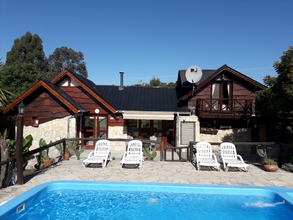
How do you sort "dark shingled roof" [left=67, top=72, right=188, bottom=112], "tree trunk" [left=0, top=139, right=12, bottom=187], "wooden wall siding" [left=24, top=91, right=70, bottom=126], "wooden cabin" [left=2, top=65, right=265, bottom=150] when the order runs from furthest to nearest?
"dark shingled roof" [left=67, top=72, right=188, bottom=112], "wooden cabin" [left=2, top=65, right=265, bottom=150], "wooden wall siding" [left=24, top=91, right=70, bottom=126], "tree trunk" [left=0, top=139, right=12, bottom=187]

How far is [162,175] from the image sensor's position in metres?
9.62

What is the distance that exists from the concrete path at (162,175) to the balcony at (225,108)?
245 inches

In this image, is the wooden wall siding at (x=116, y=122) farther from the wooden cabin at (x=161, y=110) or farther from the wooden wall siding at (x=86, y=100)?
the wooden wall siding at (x=86, y=100)

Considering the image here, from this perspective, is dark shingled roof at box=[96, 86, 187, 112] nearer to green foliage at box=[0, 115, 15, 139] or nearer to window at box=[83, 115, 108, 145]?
window at box=[83, 115, 108, 145]

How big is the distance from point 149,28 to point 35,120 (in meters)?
13.1

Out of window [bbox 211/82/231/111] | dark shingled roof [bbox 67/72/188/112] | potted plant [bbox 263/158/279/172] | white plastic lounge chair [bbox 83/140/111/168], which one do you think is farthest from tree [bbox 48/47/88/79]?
potted plant [bbox 263/158/279/172]

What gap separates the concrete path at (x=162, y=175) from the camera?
870 cm

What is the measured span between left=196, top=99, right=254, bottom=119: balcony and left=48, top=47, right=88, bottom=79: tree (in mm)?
48524

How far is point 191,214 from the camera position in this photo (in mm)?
6902

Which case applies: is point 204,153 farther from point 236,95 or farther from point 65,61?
point 65,61

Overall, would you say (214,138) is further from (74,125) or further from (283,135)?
(74,125)

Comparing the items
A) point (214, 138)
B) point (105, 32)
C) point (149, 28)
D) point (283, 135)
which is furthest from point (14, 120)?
point (283, 135)

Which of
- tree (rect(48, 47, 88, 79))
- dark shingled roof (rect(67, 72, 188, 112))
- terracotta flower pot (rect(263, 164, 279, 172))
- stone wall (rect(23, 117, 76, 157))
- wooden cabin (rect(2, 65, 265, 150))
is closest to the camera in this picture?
terracotta flower pot (rect(263, 164, 279, 172))

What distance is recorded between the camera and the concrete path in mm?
8703
